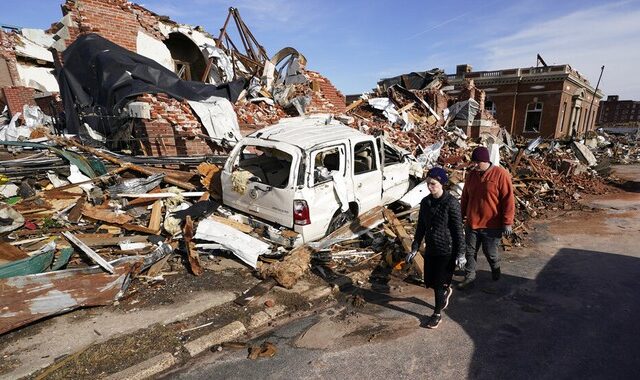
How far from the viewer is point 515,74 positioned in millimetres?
31750

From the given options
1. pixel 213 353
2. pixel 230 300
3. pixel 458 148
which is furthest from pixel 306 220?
pixel 458 148

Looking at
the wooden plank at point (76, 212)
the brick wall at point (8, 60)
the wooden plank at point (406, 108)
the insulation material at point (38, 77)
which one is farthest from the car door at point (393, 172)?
the brick wall at point (8, 60)

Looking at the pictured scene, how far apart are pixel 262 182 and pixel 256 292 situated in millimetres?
1862

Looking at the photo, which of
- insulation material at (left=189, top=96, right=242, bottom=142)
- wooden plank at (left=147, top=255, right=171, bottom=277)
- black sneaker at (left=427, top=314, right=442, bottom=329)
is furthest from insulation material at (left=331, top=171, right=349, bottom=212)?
insulation material at (left=189, top=96, right=242, bottom=142)

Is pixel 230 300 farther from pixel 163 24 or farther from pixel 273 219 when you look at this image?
pixel 163 24

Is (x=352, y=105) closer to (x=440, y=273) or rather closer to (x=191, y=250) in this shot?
(x=191, y=250)

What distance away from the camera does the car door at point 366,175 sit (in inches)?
228

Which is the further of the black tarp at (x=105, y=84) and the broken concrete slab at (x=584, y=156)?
the broken concrete slab at (x=584, y=156)

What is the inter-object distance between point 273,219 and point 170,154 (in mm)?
4225

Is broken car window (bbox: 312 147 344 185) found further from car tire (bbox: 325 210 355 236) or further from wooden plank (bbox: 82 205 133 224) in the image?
wooden plank (bbox: 82 205 133 224)

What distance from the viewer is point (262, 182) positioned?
17.9ft

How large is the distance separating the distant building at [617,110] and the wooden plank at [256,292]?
86.6 meters

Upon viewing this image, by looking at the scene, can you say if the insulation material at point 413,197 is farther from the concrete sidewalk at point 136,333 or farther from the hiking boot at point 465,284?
the concrete sidewalk at point 136,333

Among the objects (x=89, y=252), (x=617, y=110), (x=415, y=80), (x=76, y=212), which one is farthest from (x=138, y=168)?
(x=617, y=110)
